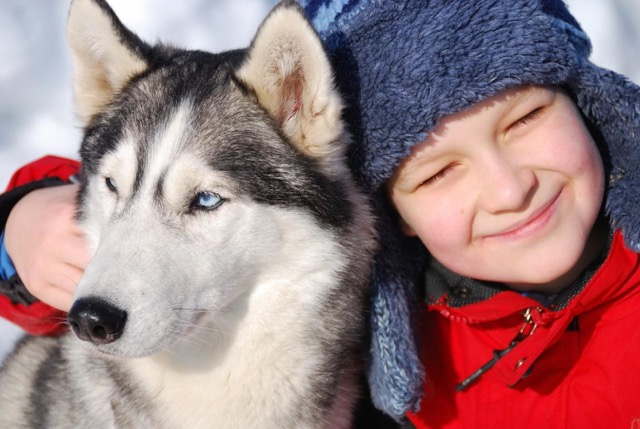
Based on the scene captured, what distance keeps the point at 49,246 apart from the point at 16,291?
337mm

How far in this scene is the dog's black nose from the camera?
1670 millimetres

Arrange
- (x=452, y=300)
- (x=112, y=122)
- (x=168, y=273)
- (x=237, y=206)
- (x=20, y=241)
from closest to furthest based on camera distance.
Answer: (x=168, y=273) → (x=237, y=206) → (x=112, y=122) → (x=452, y=300) → (x=20, y=241)

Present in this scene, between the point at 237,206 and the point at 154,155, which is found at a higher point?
the point at 154,155

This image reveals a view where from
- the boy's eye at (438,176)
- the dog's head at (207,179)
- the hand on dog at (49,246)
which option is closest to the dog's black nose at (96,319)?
the dog's head at (207,179)

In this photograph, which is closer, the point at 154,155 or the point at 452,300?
the point at 154,155

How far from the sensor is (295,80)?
6.59 ft

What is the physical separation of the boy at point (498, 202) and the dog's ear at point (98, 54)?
1.81ft

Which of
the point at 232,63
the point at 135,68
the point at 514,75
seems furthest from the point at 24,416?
the point at 514,75

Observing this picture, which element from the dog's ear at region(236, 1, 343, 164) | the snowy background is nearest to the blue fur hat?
the dog's ear at region(236, 1, 343, 164)

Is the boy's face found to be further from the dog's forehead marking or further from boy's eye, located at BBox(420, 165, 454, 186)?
the dog's forehead marking

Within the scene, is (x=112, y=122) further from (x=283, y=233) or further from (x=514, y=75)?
(x=514, y=75)

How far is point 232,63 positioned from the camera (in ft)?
6.93

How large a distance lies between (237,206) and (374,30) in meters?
0.59

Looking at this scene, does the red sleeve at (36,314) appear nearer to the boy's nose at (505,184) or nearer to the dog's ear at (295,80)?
the dog's ear at (295,80)
